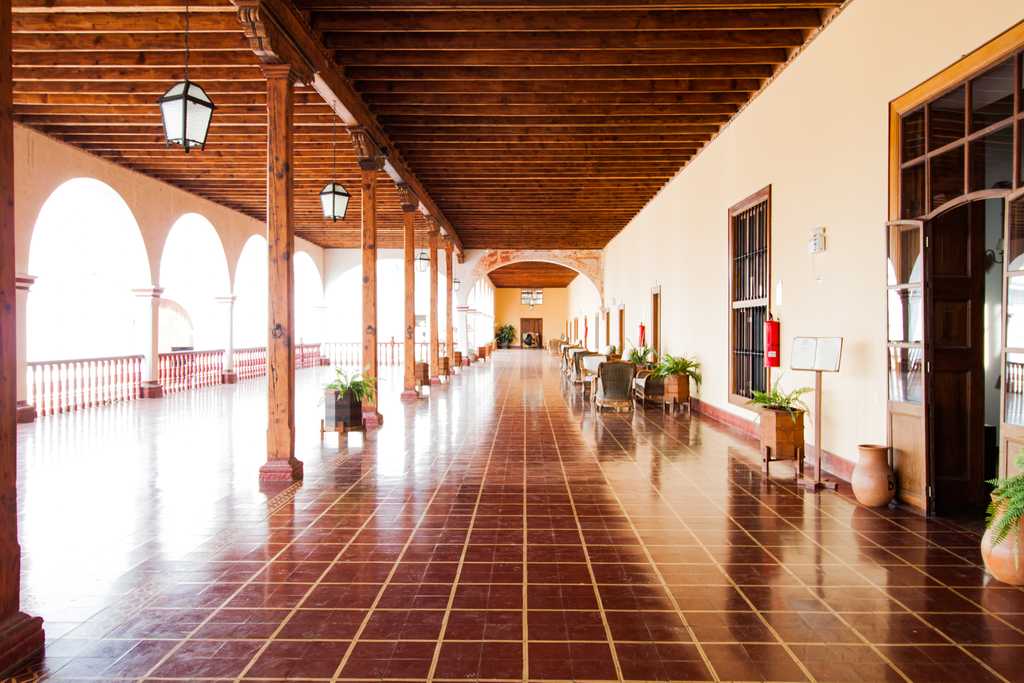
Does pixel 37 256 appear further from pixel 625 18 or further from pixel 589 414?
pixel 625 18

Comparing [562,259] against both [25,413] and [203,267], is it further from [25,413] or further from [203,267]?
[25,413]

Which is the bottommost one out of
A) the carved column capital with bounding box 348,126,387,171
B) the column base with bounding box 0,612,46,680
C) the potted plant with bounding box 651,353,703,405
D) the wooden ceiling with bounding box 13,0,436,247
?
the column base with bounding box 0,612,46,680

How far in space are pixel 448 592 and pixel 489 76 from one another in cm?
593

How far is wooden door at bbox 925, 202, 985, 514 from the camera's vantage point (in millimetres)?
4637

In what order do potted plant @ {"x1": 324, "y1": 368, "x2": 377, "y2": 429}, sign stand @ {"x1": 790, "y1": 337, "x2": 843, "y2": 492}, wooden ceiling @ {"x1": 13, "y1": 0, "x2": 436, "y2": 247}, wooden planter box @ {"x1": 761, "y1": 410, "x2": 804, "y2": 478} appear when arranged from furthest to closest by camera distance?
1. potted plant @ {"x1": 324, "y1": 368, "x2": 377, "y2": 429}
2. wooden ceiling @ {"x1": 13, "y1": 0, "x2": 436, "y2": 247}
3. wooden planter box @ {"x1": 761, "y1": 410, "x2": 804, "y2": 478}
4. sign stand @ {"x1": 790, "y1": 337, "x2": 843, "y2": 492}

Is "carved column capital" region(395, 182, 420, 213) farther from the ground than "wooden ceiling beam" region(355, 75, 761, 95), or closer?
closer

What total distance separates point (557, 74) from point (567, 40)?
0.86 meters

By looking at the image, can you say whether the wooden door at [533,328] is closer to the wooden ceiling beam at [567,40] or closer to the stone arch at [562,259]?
the stone arch at [562,259]

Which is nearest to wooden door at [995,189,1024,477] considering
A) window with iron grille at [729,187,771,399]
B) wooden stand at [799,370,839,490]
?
wooden stand at [799,370,839,490]

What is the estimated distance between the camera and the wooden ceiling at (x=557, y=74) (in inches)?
240

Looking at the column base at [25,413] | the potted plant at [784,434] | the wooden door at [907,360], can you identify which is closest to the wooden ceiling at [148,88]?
the column base at [25,413]

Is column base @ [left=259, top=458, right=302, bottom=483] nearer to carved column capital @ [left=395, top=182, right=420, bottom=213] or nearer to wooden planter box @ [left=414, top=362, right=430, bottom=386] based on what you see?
carved column capital @ [left=395, top=182, right=420, bottom=213]

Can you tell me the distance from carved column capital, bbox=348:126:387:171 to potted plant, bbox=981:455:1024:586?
7481 mm

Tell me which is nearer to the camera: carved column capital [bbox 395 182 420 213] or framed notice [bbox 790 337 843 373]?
framed notice [bbox 790 337 843 373]
